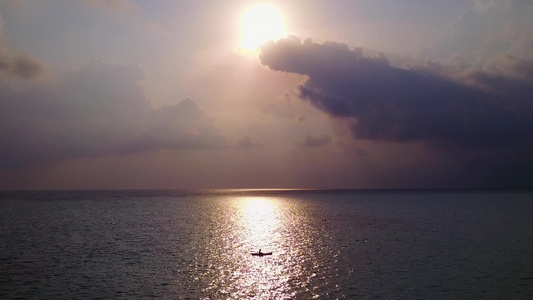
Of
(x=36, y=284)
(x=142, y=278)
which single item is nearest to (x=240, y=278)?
(x=142, y=278)

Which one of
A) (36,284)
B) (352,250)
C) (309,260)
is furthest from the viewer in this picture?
(352,250)

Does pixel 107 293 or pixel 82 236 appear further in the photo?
pixel 82 236

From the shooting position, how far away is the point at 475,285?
1726 inches

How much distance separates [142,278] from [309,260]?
21993 millimetres

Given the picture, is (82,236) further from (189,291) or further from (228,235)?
(189,291)

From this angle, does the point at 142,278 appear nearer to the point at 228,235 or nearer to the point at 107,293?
the point at 107,293

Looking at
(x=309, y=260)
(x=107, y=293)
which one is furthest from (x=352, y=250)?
(x=107, y=293)

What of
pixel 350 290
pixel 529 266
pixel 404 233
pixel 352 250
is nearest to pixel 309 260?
pixel 352 250

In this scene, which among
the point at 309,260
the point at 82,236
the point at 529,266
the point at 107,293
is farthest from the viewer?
the point at 82,236

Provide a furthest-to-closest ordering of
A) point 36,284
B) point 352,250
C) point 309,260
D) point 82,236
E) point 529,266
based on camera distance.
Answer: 1. point 82,236
2. point 352,250
3. point 309,260
4. point 529,266
5. point 36,284

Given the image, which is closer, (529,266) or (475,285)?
(475,285)

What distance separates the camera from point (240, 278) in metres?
47.1

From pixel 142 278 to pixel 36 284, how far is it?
10247 mm

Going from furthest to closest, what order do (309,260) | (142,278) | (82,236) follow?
(82,236) < (309,260) < (142,278)
